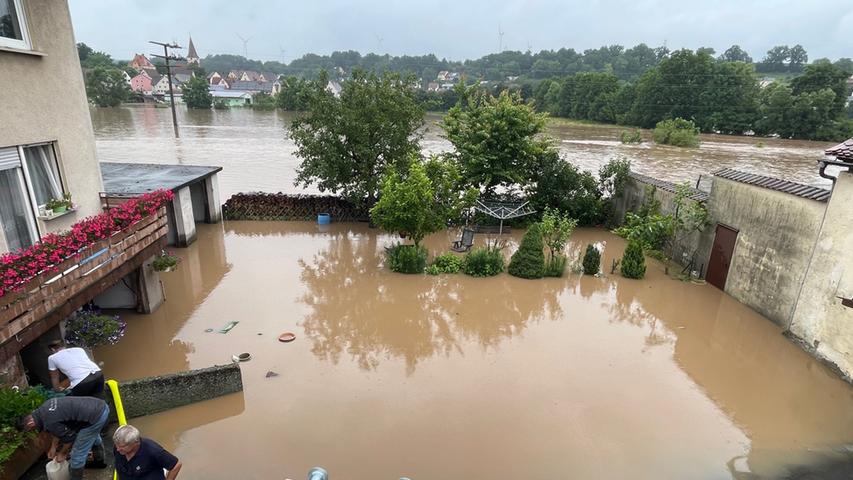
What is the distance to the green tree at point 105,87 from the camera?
69.2 meters

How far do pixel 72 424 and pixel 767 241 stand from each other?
44.7 ft

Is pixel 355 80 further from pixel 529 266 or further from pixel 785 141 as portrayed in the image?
pixel 785 141

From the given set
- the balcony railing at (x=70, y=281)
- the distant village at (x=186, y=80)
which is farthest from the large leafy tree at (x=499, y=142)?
the distant village at (x=186, y=80)

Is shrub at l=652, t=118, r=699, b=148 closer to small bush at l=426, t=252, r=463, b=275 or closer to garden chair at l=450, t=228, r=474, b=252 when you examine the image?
garden chair at l=450, t=228, r=474, b=252

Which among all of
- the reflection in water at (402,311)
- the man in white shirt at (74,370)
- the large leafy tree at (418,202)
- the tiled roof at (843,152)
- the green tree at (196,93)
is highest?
the green tree at (196,93)

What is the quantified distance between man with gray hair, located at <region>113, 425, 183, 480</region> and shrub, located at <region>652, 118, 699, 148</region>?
162 feet

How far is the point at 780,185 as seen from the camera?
10.5 m

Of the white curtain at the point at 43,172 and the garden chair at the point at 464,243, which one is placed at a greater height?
the white curtain at the point at 43,172

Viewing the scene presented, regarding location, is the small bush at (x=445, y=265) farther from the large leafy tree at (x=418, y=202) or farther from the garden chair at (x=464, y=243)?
the garden chair at (x=464, y=243)

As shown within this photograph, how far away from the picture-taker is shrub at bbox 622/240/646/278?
13250 millimetres

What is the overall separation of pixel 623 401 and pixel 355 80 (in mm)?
14993

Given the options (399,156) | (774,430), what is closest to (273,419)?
(774,430)

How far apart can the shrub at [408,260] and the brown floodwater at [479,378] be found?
15.0 inches

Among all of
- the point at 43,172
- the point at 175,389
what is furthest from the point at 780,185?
the point at 43,172
